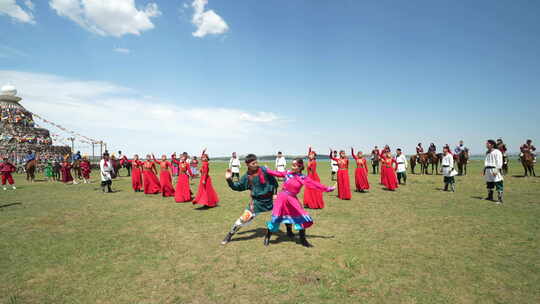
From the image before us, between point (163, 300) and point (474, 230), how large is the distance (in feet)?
25.1

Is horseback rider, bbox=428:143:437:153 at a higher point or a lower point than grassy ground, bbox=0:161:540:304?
higher

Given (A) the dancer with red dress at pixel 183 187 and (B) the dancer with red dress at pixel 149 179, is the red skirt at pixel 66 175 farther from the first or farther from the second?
(A) the dancer with red dress at pixel 183 187

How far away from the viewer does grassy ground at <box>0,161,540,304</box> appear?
13.3ft

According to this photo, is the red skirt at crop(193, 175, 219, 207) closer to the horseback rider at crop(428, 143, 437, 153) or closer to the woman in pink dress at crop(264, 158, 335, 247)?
the woman in pink dress at crop(264, 158, 335, 247)

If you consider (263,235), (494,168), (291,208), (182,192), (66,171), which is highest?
(494,168)

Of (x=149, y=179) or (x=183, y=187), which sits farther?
(x=149, y=179)

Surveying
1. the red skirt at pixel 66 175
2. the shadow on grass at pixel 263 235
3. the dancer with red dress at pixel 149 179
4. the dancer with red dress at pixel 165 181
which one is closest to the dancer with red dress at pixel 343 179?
the shadow on grass at pixel 263 235

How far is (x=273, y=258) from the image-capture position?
5383 millimetres

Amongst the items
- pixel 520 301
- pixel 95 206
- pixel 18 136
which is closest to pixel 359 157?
pixel 520 301

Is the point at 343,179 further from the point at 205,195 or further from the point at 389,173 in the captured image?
the point at 205,195

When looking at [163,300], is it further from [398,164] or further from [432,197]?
[398,164]

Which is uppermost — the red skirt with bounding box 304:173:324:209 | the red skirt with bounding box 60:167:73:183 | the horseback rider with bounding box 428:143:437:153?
the horseback rider with bounding box 428:143:437:153

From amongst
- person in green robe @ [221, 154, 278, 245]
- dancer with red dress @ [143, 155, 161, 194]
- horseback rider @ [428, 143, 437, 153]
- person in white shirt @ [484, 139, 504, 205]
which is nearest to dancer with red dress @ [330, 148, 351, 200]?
person in white shirt @ [484, 139, 504, 205]

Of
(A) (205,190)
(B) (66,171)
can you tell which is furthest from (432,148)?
(B) (66,171)
